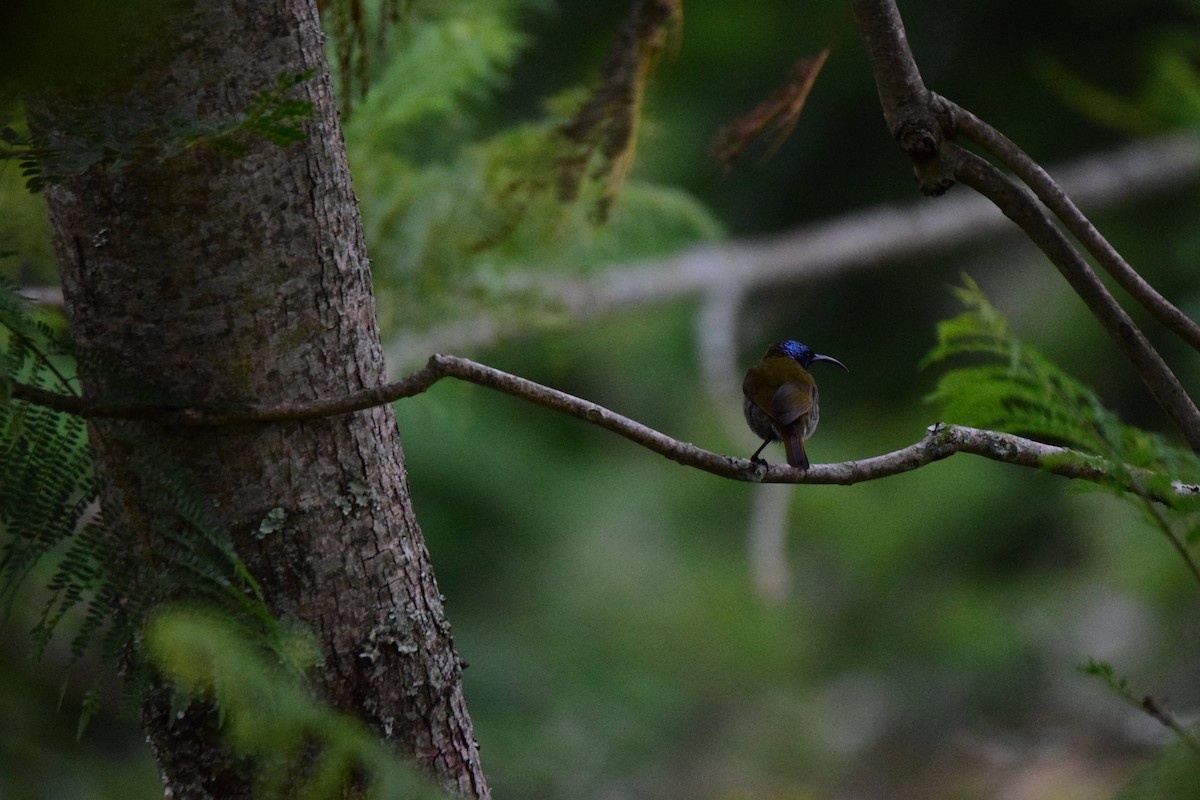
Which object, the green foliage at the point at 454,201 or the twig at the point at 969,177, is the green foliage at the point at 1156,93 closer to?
the green foliage at the point at 454,201

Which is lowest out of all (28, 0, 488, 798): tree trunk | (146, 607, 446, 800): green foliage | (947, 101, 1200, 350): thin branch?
(146, 607, 446, 800): green foliage

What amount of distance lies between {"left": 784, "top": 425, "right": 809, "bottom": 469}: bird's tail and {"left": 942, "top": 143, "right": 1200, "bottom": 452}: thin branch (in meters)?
0.92

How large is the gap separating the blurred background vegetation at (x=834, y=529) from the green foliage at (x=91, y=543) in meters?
3.76

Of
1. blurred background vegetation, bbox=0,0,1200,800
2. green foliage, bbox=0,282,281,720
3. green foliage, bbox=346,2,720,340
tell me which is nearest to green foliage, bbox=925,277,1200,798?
green foliage, bbox=0,282,281,720

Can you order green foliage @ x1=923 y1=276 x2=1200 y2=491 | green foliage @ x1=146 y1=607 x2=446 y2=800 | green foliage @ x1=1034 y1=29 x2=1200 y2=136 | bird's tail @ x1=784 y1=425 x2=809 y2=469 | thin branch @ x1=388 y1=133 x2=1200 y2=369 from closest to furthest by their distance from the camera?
green foliage @ x1=146 y1=607 x2=446 y2=800, green foliage @ x1=923 y1=276 x2=1200 y2=491, bird's tail @ x1=784 y1=425 x2=809 y2=469, green foliage @ x1=1034 y1=29 x2=1200 y2=136, thin branch @ x1=388 y1=133 x2=1200 y2=369

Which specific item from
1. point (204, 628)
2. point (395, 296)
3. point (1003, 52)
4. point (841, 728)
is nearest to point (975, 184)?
point (204, 628)

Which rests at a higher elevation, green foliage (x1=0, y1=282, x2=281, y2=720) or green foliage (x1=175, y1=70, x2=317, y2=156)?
green foliage (x1=175, y1=70, x2=317, y2=156)

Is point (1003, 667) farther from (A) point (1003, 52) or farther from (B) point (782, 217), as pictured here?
(A) point (1003, 52)

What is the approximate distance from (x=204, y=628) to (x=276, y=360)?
36cm

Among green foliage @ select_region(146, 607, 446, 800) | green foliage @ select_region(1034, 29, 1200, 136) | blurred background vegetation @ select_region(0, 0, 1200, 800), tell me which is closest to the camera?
green foliage @ select_region(146, 607, 446, 800)

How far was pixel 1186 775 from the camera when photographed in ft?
3.29

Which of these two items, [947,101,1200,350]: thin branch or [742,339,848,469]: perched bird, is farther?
[742,339,848,469]: perched bird

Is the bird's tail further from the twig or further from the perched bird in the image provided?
the twig

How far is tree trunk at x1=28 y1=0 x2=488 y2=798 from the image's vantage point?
4.14 ft
